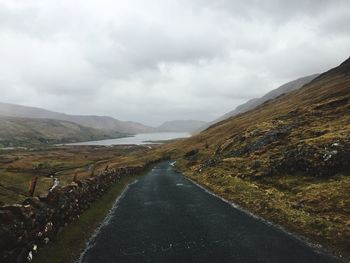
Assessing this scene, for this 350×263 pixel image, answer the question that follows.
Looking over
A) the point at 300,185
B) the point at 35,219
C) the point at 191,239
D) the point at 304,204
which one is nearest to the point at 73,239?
the point at 35,219

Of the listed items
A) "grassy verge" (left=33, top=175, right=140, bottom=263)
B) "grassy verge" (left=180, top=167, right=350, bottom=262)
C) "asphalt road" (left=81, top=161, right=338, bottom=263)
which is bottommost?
"grassy verge" (left=33, top=175, right=140, bottom=263)

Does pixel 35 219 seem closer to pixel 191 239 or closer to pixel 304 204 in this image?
pixel 191 239

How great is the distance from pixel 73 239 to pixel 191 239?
6.41 m

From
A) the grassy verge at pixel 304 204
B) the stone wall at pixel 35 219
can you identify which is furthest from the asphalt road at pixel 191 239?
the stone wall at pixel 35 219

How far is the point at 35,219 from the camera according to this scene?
56.0 ft

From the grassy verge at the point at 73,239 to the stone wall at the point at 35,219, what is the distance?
371 mm

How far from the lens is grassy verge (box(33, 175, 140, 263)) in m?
16.8

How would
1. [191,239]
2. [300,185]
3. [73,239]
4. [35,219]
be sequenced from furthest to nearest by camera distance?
1. [300,185]
2. [73,239]
3. [191,239]
4. [35,219]

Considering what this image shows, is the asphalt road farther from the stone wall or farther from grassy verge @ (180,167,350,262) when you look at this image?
the stone wall

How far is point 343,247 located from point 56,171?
121 metres

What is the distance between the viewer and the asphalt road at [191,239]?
1641 cm

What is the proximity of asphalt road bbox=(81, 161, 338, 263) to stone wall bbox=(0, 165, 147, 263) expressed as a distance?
2323mm

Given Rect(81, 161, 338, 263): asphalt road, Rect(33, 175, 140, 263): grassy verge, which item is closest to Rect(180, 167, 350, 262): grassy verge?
Rect(81, 161, 338, 263): asphalt road

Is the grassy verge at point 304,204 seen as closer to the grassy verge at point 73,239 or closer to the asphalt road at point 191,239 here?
the asphalt road at point 191,239
